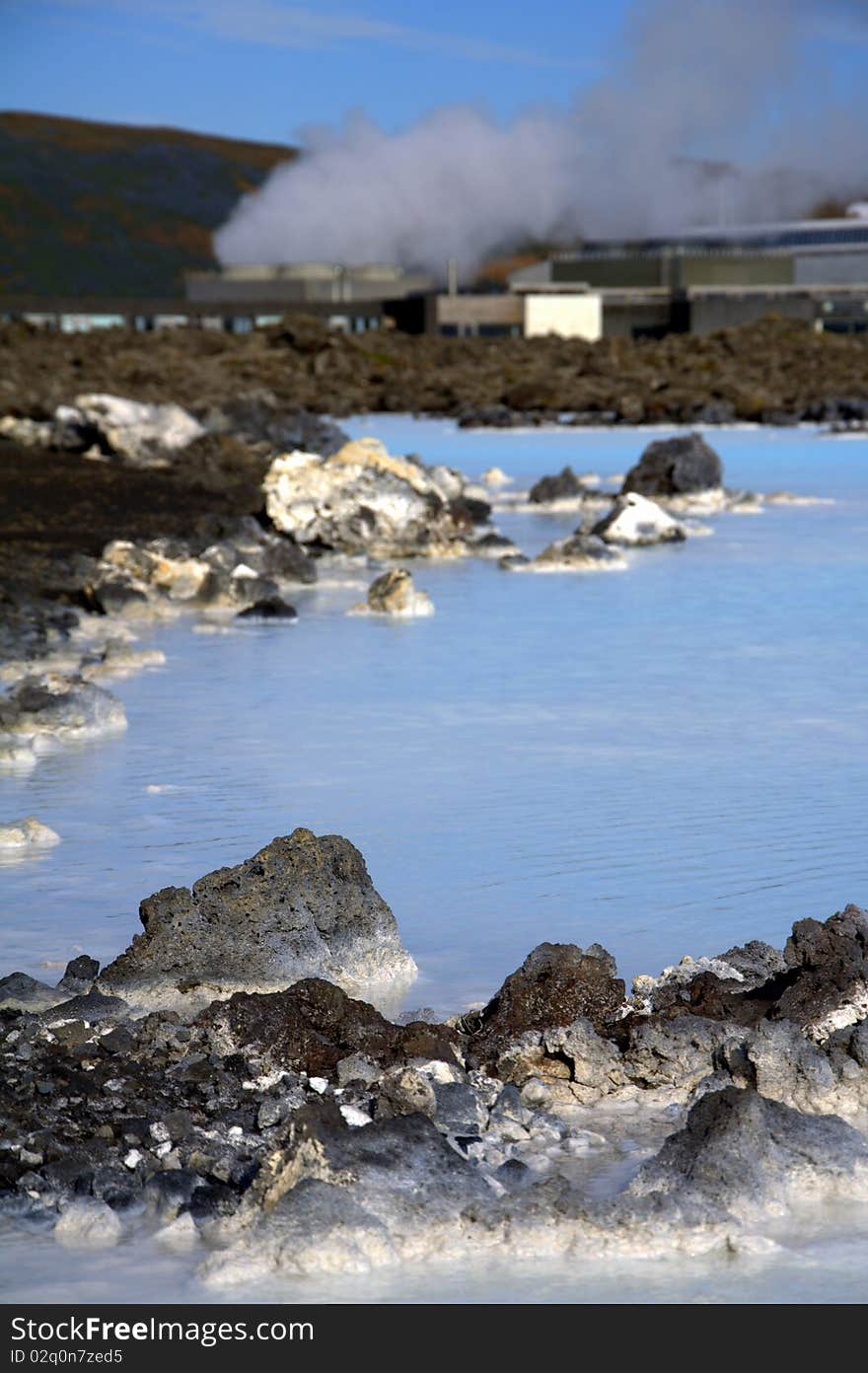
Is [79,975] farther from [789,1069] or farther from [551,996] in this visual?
[789,1069]

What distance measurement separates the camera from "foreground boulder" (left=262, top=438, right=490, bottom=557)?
1403 centimetres

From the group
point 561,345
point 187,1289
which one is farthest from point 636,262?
point 187,1289

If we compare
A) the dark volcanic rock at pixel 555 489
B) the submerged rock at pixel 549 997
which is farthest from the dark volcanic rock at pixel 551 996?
the dark volcanic rock at pixel 555 489

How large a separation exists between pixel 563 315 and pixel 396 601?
50.8 m

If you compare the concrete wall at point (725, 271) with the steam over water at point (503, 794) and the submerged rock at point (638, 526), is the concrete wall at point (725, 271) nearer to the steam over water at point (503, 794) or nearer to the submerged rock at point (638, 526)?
the submerged rock at point (638, 526)

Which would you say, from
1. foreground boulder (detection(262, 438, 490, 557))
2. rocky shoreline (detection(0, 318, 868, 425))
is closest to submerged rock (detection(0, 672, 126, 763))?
foreground boulder (detection(262, 438, 490, 557))

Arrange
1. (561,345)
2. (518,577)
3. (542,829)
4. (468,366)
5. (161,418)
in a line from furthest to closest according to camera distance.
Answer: (561,345), (468,366), (161,418), (518,577), (542,829)

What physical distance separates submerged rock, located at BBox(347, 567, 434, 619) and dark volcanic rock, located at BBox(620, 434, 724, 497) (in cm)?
684

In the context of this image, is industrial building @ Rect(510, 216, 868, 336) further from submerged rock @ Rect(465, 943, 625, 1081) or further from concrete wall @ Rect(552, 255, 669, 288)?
submerged rock @ Rect(465, 943, 625, 1081)

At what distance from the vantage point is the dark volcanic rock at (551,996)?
3.98 metres
